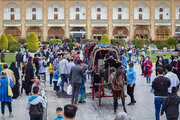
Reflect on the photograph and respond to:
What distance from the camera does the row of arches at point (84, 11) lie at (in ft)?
171

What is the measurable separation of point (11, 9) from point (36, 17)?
407 cm

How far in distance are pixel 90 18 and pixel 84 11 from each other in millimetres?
1506

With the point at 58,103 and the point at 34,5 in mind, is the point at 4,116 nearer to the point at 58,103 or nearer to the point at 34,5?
the point at 58,103

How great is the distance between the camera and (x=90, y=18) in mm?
52500

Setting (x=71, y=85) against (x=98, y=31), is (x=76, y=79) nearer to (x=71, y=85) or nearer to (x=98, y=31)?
(x=71, y=85)

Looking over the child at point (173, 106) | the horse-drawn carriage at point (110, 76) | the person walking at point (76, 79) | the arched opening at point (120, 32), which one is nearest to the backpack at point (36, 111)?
the child at point (173, 106)

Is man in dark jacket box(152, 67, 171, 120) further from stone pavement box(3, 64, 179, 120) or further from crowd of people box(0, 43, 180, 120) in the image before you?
stone pavement box(3, 64, 179, 120)

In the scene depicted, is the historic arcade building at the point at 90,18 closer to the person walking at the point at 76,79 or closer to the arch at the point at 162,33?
the arch at the point at 162,33

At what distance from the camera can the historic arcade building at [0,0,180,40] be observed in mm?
Result: 51938

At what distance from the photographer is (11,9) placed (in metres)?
52.0

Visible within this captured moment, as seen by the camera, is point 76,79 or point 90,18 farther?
point 90,18

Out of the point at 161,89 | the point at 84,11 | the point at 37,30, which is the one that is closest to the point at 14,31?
the point at 37,30

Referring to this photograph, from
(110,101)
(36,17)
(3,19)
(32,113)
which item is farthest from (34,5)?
(32,113)

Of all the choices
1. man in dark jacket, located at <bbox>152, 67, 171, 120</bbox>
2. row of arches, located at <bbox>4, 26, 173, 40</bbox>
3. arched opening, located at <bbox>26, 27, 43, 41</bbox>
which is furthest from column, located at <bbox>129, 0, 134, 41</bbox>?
man in dark jacket, located at <bbox>152, 67, 171, 120</bbox>
